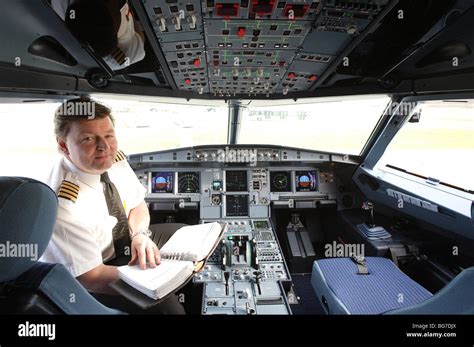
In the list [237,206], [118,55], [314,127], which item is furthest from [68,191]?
[314,127]

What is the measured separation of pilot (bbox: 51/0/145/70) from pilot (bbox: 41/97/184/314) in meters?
0.35

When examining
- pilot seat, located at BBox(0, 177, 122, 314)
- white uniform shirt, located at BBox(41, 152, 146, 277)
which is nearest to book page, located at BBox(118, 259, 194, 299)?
white uniform shirt, located at BBox(41, 152, 146, 277)

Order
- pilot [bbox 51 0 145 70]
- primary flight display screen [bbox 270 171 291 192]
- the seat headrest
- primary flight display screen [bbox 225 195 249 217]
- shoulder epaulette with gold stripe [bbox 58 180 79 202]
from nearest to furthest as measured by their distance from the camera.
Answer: the seat headrest, pilot [bbox 51 0 145 70], shoulder epaulette with gold stripe [bbox 58 180 79 202], primary flight display screen [bbox 225 195 249 217], primary flight display screen [bbox 270 171 291 192]

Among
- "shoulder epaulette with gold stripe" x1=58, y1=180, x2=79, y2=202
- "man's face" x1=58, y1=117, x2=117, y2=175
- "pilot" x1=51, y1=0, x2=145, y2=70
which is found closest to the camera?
"pilot" x1=51, y1=0, x2=145, y2=70

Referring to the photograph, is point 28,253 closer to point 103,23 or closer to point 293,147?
point 103,23

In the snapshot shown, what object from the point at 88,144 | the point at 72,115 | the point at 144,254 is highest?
the point at 72,115

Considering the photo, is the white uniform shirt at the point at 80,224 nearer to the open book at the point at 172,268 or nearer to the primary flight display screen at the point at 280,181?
the open book at the point at 172,268

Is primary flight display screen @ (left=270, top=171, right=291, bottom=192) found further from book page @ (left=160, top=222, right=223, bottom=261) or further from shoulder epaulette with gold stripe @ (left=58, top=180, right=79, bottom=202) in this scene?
shoulder epaulette with gold stripe @ (left=58, top=180, right=79, bottom=202)

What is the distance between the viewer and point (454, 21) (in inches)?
45.2

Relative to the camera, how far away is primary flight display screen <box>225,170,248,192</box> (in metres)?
3.09

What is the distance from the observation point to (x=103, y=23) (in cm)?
105

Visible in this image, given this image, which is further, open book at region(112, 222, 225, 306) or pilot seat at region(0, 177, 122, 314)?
open book at region(112, 222, 225, 306)

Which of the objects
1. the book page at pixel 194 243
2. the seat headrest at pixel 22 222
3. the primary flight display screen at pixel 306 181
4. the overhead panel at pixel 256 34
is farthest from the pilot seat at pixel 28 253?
the primary flight display screen at pixel 306 181

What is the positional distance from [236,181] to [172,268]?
2033mm
